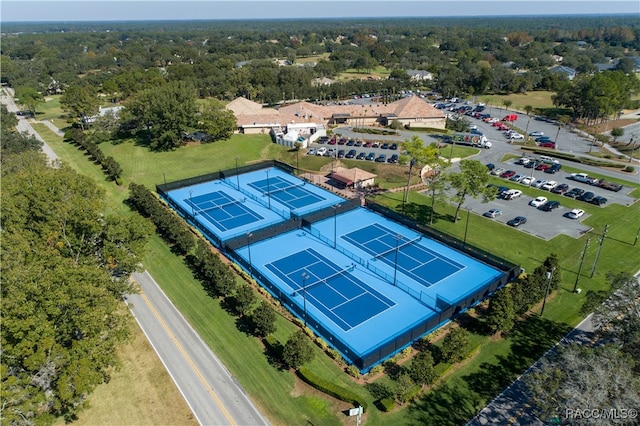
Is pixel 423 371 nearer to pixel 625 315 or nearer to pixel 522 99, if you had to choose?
pixel 625 315

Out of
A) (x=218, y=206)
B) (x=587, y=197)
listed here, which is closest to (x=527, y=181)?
(x=587, y=197)

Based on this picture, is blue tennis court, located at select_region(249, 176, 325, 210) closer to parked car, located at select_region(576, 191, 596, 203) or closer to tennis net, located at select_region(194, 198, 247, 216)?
tennis net, located at select_region(194, 198, 247, 216)

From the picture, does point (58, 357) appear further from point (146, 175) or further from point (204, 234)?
point (146, 175)

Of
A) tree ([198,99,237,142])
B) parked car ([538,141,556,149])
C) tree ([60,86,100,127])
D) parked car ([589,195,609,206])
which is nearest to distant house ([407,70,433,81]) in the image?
parked car ([538,141,556,149])

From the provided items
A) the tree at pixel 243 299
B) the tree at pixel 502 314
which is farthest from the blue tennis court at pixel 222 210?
the tree at pixel 502 314

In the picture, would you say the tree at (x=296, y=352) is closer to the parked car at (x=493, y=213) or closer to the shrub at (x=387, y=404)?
the shrub at (x=387, y=404)

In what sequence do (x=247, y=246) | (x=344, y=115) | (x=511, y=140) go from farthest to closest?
1. (x=344, y=115)
2. (x=511, y=140)
3. (x=247, y=246)

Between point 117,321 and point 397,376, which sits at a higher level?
point 117,321

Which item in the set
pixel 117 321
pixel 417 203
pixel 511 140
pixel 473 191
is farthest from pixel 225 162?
pixel 511 140
